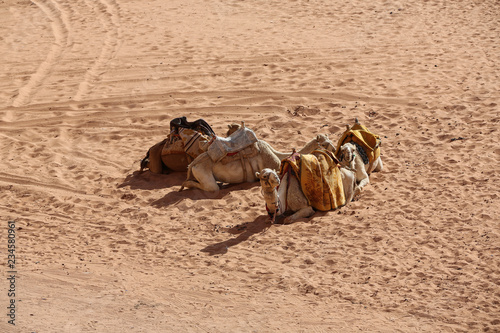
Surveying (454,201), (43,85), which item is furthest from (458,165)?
(43,85)

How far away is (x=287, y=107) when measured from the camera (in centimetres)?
1519

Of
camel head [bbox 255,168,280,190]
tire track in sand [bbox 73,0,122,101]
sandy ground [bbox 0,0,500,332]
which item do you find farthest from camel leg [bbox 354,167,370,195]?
tire track in sand [bbox 73,0,122,101]

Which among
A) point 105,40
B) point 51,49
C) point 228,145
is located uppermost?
point 228,145

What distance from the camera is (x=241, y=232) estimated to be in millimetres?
10703

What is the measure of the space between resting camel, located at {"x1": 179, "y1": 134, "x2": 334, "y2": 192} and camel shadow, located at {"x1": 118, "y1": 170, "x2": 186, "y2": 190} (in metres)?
0.55

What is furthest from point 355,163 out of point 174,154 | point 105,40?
point 105,40

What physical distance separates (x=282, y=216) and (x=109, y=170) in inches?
138

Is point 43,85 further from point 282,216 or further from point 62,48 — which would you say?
point 282,216

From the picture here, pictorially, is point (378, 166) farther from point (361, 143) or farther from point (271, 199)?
point (271, 199)

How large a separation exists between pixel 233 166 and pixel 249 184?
1.30 feet

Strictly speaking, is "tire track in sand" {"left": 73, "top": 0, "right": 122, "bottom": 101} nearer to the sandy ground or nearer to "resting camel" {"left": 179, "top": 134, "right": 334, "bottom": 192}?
the sandy ground

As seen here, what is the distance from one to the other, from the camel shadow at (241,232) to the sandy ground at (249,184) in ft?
0.10

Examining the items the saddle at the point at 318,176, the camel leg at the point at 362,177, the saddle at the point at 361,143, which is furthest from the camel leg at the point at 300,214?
the saddle at the point at 361,143

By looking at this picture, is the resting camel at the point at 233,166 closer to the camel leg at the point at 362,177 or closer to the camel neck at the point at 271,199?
the camel leg at the point at 362,177
